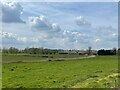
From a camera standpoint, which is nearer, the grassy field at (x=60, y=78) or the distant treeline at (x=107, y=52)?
the grassy field at (x=60, y=78)

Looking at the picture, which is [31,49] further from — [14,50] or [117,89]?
[117,89]

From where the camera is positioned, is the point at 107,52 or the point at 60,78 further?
the point at 107,52

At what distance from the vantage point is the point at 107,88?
18875mm

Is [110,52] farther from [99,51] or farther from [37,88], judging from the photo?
[37,88]

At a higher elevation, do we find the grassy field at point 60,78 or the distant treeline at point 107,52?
Answer: the distant treeline at point 107,52

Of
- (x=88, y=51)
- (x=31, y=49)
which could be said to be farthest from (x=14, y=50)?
(x=88, y=51)

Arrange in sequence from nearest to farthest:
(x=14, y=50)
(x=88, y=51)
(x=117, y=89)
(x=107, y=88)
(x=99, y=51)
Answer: (x=117, y=89), (x=107, y=88), (x=14, y=50), (x=99, y=51), (x=88, y=51)

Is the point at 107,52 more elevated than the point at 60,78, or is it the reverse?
the point at 107,52

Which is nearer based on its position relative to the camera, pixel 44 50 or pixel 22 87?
pixel 22 87

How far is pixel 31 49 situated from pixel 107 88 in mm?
109044

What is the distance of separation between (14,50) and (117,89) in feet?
315

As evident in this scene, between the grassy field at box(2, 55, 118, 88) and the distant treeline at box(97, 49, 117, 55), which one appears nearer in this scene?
the grassy field at box(2, 55, 118, 88)

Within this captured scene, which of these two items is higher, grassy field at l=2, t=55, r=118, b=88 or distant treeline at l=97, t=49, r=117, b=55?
distant treeline at l=97, t=49, r=117, b=55

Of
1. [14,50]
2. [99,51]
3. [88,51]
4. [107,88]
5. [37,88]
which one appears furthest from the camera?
[88,51]
